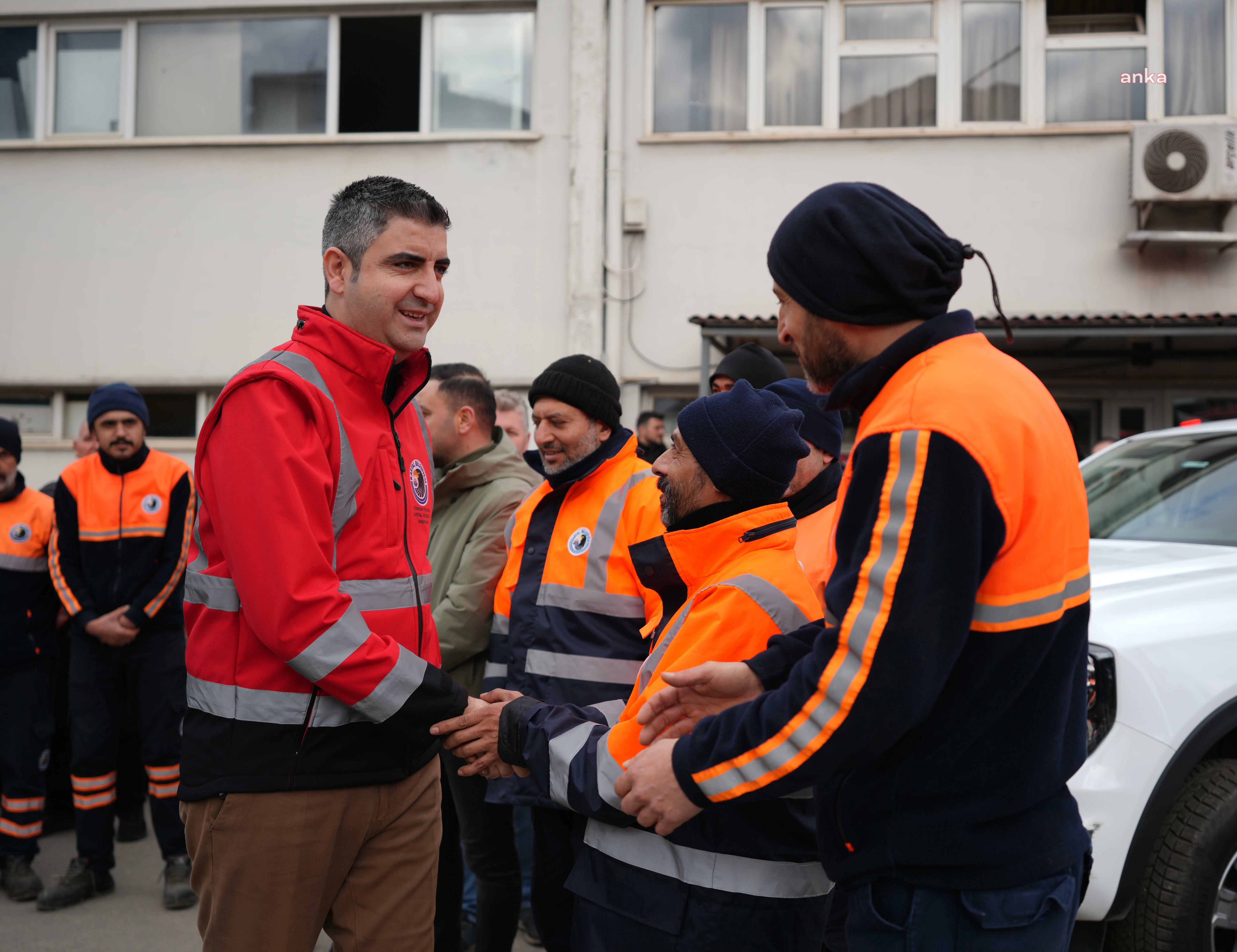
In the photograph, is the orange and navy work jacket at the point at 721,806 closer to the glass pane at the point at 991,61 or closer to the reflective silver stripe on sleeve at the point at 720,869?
the reflective silver stripe on sleeve at the point at 720,869

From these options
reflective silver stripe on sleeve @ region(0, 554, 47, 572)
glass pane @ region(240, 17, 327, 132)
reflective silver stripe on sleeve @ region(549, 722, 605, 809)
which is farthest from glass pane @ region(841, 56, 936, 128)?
reflective silver stripe on sleeve @ region(549, 722, 605, 809)

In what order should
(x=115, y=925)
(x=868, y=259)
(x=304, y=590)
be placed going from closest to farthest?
1. (x=868, y=259)
2. (x=304, y=590)
3. (x=115, y=925)

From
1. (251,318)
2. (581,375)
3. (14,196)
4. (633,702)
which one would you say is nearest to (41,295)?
(14,196)

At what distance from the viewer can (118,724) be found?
4.62 m

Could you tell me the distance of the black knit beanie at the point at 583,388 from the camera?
3.35m

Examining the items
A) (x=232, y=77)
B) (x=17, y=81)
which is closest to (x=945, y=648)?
(x=232, y=77)

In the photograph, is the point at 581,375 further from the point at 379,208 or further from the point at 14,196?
the point at 14,196

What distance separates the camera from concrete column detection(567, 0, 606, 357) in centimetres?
1000

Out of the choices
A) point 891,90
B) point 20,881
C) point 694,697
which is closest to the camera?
point 694,697

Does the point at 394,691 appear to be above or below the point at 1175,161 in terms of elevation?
below

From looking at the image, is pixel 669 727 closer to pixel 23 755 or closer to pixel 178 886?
pixel 178 886

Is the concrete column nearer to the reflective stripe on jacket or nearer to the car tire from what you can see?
the car tire

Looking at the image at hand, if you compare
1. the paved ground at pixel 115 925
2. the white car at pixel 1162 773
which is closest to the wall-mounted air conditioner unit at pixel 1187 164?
the white car at pixel 1162 773

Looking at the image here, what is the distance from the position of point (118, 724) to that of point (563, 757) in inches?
137
